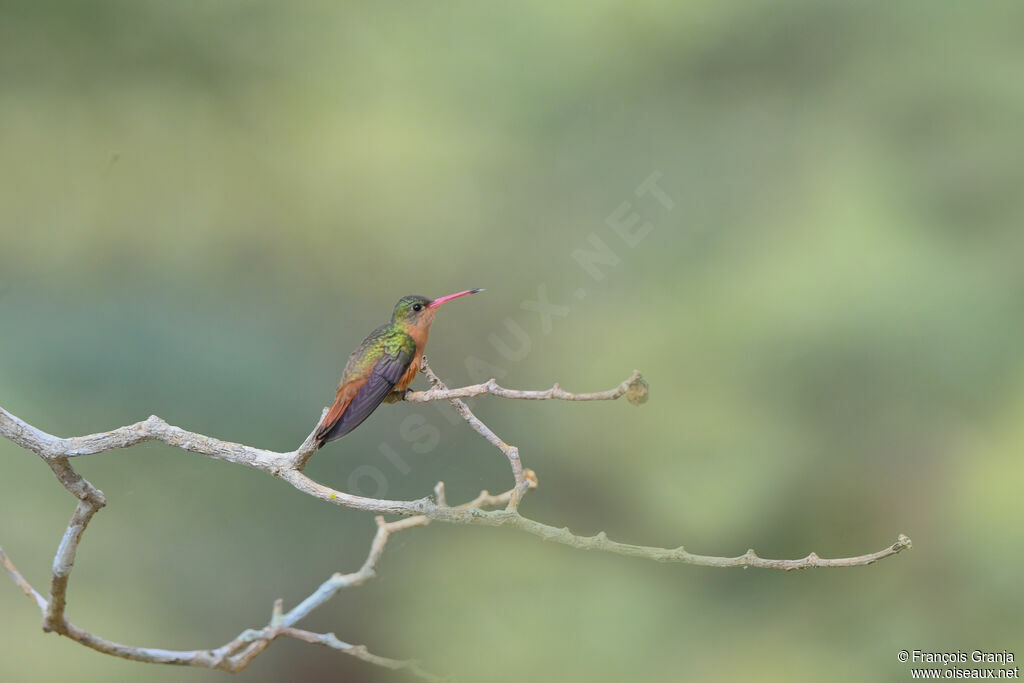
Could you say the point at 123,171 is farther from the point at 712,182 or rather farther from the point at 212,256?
the point at 712,182

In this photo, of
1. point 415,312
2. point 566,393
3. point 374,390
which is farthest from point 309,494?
point 566,393

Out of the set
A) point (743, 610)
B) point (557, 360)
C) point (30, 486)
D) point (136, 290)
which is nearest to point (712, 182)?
point (557, 360)

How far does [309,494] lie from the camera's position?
156cm

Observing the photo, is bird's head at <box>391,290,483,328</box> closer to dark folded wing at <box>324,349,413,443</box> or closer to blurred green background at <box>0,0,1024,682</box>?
dark folded wing at <box>324,349,413,443</box>

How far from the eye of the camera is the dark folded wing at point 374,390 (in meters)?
1.45

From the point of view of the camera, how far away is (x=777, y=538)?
2971 millimetres

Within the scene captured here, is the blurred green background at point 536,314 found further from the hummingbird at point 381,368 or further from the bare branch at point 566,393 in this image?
the bare branch at point 566,393

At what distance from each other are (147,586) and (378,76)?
205 cm

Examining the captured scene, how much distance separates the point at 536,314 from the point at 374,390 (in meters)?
1.70
